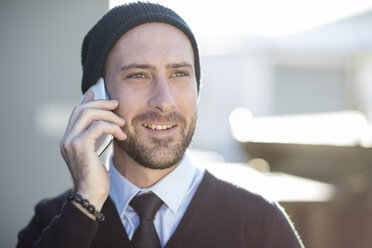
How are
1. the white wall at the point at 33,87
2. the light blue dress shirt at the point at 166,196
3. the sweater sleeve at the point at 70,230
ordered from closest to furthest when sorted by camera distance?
the sweater sleeve at the point at 70,230 < the light blue dress shirt at the point at 166,196 < the white wall at the point at 33,87

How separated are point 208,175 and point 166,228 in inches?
11.8

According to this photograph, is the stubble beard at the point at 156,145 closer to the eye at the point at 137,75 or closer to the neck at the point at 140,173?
the neck at the point at 140,173

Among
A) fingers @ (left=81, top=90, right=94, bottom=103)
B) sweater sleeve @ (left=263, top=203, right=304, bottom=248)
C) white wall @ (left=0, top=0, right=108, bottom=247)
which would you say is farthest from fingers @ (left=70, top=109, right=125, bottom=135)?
white wall @ (left=0, top=0, right=108, bottom=247)

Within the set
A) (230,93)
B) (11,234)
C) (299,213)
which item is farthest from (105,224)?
(230,93)

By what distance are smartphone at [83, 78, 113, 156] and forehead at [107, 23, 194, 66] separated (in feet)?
0.40

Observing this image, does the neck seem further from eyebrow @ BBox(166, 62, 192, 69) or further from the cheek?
eyebrow @ BBox(166, 62, 192, 69)

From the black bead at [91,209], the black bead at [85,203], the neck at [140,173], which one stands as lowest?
the black bead at [91,209]

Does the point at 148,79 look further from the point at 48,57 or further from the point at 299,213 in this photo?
the point at 299,213

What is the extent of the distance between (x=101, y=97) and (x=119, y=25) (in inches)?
12.4

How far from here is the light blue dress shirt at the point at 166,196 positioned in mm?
1790

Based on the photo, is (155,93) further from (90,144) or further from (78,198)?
(78,198)

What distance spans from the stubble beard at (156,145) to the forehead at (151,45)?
24cm

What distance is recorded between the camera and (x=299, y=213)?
329cm

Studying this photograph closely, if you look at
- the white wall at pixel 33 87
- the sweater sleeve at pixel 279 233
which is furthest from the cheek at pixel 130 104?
the white wall at pixel 33 87
